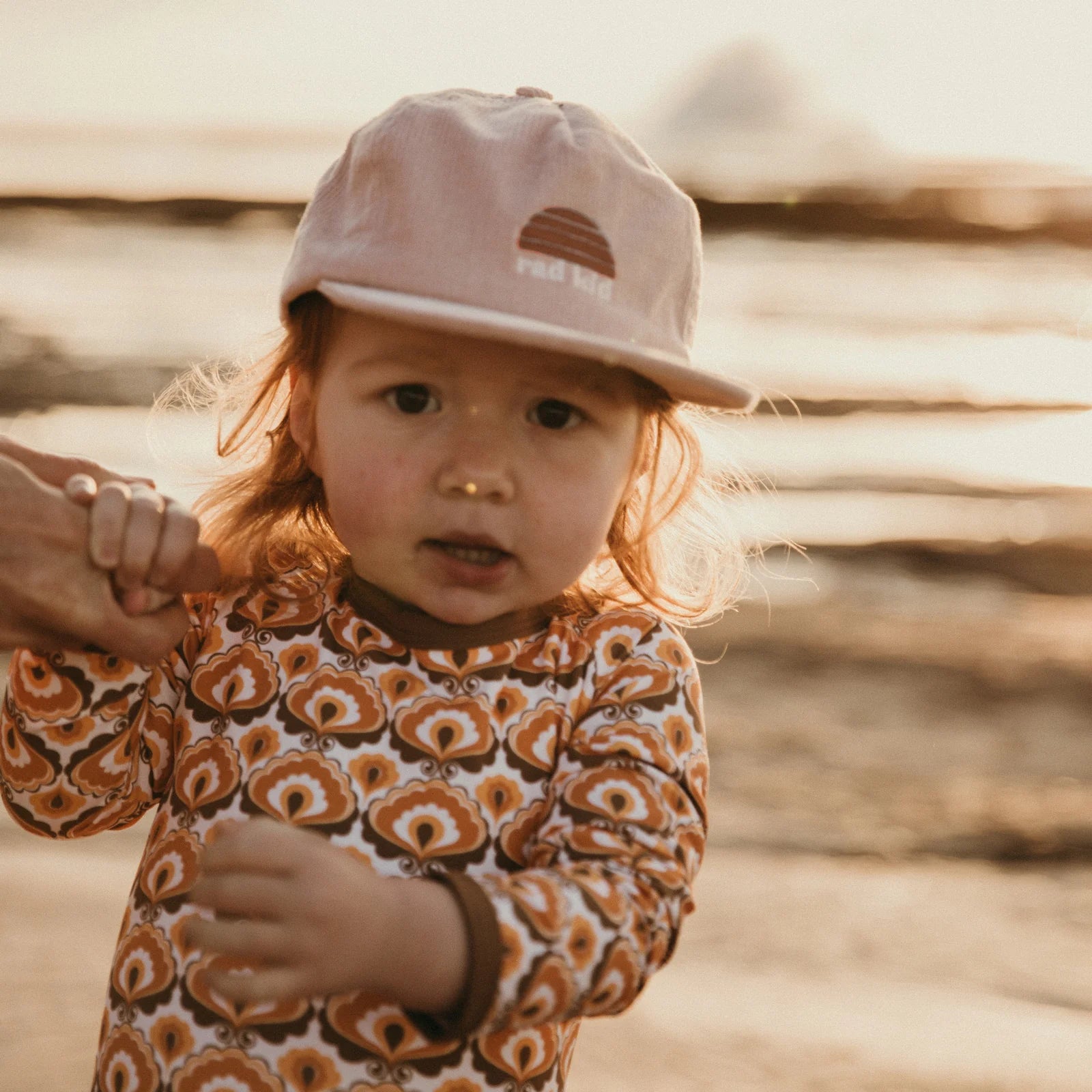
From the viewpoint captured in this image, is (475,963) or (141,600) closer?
(475,963)

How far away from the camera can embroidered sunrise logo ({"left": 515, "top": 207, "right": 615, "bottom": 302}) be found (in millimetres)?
1017

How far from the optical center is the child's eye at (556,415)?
3.54 feet

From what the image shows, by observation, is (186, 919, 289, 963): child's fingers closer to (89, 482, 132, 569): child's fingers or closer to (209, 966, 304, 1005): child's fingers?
(209, 966, 304, 1005): child's fingers

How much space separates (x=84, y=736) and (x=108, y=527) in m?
0.19

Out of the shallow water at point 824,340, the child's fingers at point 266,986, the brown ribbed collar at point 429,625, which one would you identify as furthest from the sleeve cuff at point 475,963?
the shallow water at point 824,340

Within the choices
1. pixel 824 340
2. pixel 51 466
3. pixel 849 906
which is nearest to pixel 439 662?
pixel 51 466

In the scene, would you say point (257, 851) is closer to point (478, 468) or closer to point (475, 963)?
point (475, 963)

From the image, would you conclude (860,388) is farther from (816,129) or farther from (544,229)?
(544,229)

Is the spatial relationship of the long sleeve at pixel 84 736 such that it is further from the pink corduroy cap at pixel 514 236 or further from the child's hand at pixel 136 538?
the pink corduroy cap at pixel 514 236

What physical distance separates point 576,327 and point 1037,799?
1912mm

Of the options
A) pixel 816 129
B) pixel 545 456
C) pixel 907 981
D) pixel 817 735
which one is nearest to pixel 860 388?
pixel 816 129

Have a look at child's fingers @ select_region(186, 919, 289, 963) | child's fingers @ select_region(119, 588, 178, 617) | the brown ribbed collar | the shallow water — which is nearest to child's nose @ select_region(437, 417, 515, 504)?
the brown ribbed collar

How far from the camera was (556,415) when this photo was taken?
109cm

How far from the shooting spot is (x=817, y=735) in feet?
9.29
